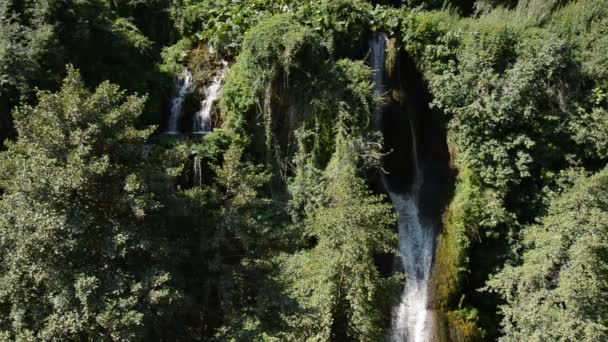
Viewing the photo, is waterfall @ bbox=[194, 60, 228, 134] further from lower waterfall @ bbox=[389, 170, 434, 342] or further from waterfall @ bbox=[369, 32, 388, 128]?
lower waterfall @ bbox=[389, 170, 434, 342]

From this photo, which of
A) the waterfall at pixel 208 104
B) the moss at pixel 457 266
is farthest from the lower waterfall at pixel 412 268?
the waterfall at pixel 208 104

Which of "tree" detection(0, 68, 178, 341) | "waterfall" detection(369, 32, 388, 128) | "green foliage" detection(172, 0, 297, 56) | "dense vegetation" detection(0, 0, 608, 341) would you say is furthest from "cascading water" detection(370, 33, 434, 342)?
"tree" detection(0, 68, 178, 341)

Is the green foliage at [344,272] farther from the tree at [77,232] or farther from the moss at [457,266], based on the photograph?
the tree at [77,232]

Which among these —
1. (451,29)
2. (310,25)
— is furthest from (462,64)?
(310,25)

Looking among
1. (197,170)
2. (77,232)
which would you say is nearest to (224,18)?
(197,170)

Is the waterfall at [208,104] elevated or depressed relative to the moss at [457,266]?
elevated

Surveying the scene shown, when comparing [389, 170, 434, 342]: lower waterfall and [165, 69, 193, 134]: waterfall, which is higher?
[165, 69, 193, 134]: waterfall
